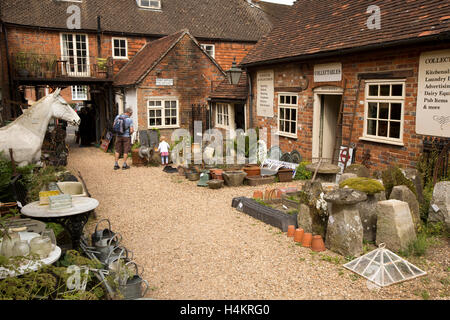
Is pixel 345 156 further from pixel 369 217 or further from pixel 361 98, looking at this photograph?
pixel 369 217

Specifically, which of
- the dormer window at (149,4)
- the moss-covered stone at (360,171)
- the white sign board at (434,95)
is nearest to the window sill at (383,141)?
the white sign board at (434,95)

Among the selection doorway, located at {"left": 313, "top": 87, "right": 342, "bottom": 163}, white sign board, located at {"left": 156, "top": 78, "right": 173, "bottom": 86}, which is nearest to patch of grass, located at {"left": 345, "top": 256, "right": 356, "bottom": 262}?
doorway, located at {"left": 313, "top": 87, "right": 342, "bottom": 163}

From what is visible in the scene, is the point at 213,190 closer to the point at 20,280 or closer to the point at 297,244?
the point at 297,244

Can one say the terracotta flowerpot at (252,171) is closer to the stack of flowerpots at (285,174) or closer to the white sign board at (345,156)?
the stack of flowerpots at (285,174)

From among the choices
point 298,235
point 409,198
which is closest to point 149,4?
point 298,235

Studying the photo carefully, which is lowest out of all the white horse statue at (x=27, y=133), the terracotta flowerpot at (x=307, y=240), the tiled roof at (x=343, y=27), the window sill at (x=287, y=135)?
the terracotta flowerpot at (x=307, y=240)

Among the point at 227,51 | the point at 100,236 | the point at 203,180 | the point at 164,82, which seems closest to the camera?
the point at 100,236

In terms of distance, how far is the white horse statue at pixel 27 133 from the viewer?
24.1 ft

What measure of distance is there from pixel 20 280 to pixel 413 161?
7.97 m

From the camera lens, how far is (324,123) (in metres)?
11.7

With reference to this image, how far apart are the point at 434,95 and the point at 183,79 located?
12.0 meters

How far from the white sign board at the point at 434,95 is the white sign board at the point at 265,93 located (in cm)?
578

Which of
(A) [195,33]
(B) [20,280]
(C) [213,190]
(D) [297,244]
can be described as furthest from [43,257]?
(A) [195,33]

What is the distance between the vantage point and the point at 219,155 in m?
13.1
